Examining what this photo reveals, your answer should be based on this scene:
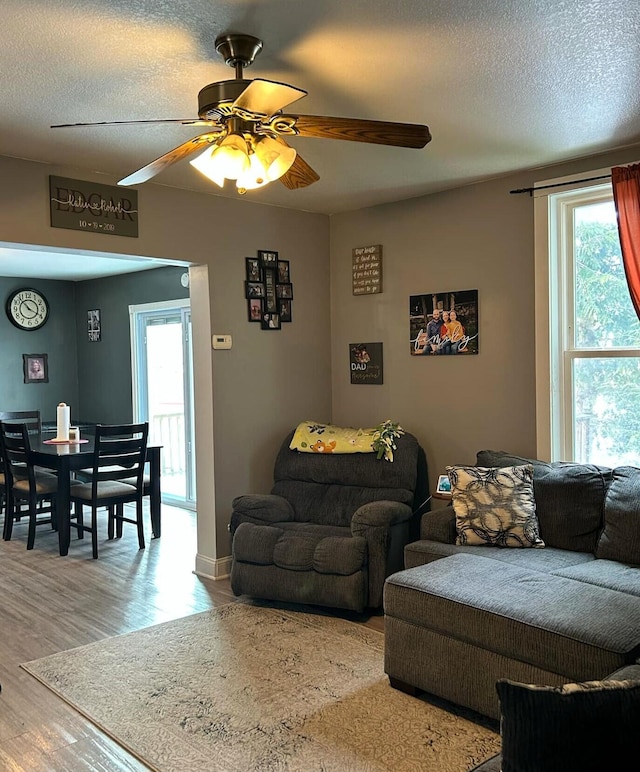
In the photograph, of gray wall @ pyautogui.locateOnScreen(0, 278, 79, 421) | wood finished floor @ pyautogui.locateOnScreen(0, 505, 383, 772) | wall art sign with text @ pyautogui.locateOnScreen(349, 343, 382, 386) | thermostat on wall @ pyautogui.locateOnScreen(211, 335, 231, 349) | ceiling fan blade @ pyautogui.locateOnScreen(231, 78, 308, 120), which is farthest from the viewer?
gray wall @ pyautogui.locateOnScreen(0, 278, 79, 421)

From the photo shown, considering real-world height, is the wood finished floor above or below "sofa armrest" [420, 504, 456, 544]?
below

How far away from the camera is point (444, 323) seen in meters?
4.50

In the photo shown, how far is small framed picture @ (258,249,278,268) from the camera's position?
187 inches

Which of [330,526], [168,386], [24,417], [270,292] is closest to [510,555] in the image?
[330,526]

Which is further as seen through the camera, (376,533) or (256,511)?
(256,511)

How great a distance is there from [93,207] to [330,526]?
2.24 metres

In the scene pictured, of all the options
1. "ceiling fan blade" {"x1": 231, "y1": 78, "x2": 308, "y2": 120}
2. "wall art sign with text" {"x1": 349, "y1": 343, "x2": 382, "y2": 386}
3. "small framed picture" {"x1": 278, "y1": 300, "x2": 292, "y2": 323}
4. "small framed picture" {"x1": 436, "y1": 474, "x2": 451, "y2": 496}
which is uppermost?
"ceiling fan blade" {"x1": 231, "y1": 78, "x2": 308, "y2": 120}

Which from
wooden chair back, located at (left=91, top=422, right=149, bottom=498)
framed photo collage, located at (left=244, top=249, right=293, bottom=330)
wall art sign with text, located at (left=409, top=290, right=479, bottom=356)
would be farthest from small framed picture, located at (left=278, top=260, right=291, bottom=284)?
wooden chair back, located at (left=91, top=422, right=149, bottom=498)

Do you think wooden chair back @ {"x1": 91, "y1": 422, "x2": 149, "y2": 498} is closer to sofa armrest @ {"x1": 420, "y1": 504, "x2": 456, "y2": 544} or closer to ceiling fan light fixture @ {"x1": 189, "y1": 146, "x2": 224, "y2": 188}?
sofa armrest @ {"x1": 420, "y1": 504, "x2": 456, "y2": 544}

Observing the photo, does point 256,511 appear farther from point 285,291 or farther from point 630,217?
point 630,217

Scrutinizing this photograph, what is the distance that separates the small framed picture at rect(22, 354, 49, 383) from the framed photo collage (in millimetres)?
4498

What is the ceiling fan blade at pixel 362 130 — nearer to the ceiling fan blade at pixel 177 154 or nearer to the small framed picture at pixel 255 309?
the ceiling fan blade at pixel 177 154

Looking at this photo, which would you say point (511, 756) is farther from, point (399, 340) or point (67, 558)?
point (67, 558)

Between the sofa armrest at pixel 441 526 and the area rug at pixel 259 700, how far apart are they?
572mm
